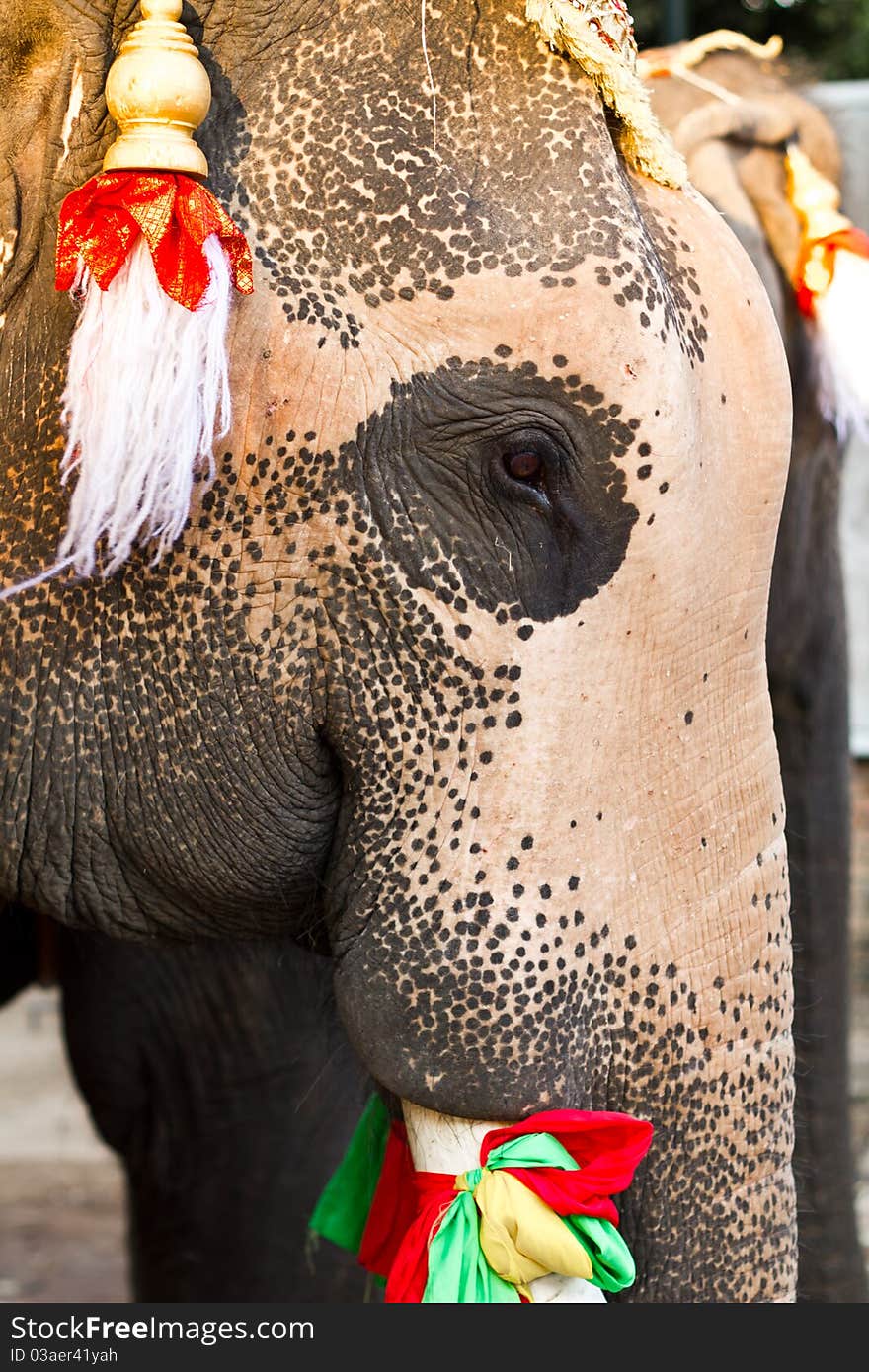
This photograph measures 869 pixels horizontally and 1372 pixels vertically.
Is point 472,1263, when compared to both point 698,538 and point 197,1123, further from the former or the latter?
point 197,1123

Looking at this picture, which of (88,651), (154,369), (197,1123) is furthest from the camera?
(197,1123)

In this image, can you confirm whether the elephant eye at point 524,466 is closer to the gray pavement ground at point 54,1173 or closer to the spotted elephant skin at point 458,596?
the spotted elephant skin at point 458,596

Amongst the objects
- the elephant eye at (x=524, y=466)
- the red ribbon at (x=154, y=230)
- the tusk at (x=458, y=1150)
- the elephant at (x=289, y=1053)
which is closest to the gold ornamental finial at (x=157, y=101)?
the red ribbon at (x=154, y=230)

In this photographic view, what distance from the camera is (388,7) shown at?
1.28 metres

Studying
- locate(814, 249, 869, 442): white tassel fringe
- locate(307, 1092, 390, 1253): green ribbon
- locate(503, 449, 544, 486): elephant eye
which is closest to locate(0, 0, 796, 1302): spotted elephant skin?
locate(503, 449, 544, 486): elephant eye

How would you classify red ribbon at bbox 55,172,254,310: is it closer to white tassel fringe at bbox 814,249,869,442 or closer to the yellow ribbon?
the yellow ribbon

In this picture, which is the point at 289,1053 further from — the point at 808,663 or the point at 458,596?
the point at 458,596

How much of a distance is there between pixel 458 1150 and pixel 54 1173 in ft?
8.88

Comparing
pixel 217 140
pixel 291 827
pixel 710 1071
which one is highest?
pixel 217 140

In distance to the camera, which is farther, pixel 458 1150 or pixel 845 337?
pixel 845 337

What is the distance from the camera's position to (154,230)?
118 centimetres

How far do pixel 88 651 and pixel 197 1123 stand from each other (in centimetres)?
116

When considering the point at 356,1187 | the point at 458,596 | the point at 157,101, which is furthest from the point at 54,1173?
the point at 157,101

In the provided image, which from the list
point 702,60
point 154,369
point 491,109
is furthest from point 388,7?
point 702,60
